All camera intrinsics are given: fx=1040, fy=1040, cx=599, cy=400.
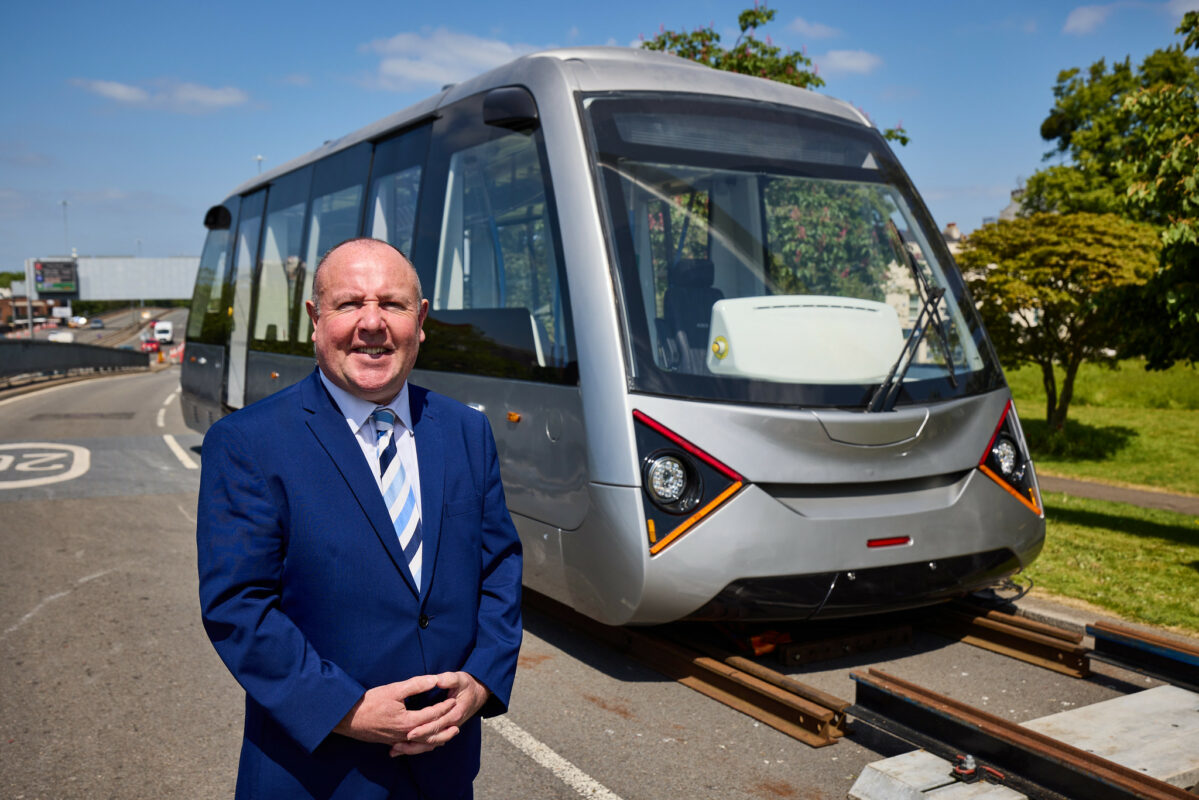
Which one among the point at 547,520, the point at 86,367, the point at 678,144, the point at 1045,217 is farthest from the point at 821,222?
the point at 86,367

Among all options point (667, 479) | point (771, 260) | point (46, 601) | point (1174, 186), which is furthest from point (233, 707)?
point (1174, 186)

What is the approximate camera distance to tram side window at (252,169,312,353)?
973cm

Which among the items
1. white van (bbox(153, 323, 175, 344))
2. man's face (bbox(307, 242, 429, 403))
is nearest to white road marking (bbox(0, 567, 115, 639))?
man's face (bbox(307, 242, 429, 403))

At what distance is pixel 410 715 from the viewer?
2.08m

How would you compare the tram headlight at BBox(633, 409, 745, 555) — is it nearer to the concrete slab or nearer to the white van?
the concrete slab

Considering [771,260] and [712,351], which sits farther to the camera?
[771,260]

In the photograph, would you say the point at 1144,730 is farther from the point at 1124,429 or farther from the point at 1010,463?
the point at 1124,429

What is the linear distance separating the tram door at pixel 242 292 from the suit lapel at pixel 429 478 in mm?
9339

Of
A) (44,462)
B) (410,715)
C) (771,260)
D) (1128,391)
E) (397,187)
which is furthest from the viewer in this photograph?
(1128,391)

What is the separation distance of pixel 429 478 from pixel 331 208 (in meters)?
7.12

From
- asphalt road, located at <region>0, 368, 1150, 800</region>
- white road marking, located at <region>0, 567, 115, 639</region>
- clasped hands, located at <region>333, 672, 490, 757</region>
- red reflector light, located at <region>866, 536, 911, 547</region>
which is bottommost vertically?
white road marking, located at <region>0, 567, 115, 639</region>

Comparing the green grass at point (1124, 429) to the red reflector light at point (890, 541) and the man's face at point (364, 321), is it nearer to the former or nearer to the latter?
the red reflector light at point (890, 541)

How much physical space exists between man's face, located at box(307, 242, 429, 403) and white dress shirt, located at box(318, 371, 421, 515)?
2 centimetres

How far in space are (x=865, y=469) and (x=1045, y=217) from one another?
14.6 metres
